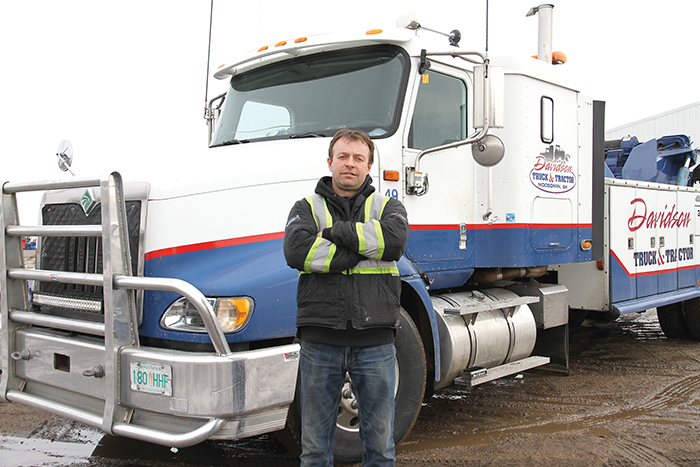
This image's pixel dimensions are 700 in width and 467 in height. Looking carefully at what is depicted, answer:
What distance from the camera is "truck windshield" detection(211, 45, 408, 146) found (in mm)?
4016

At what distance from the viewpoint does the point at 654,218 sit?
657 cm

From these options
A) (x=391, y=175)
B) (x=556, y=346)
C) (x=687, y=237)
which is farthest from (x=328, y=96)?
(x=687, y=237)

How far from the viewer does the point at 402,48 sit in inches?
160

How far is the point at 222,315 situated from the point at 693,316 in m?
7.36

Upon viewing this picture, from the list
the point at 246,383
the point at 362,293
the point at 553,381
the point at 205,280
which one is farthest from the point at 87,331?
the point at 553,381

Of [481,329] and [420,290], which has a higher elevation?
[420,290]

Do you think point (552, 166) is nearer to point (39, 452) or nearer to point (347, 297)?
point (347, 297)

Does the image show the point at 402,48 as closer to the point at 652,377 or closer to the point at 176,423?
the point at 176,423

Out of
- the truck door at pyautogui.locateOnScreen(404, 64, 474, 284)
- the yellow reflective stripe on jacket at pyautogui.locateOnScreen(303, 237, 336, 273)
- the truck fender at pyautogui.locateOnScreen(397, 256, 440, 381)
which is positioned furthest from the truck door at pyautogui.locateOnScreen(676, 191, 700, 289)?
the yellow reflective stripe on jacket at pyautogui.locateOnScreen(303, 237, 336, 273)

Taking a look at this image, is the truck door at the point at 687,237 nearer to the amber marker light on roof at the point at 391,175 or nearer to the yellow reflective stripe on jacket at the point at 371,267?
the amber marker light on roof at the point at 391,175

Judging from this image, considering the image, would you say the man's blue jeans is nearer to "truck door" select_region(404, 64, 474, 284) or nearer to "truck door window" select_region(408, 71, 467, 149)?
"truck door" select_region(404, 64, 474, 284)

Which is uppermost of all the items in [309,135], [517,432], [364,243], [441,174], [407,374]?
[309,135]

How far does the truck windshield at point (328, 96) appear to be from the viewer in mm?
4016

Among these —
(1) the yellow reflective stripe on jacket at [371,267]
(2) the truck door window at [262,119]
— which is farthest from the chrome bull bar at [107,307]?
(2) the truck door window at [262,119]
